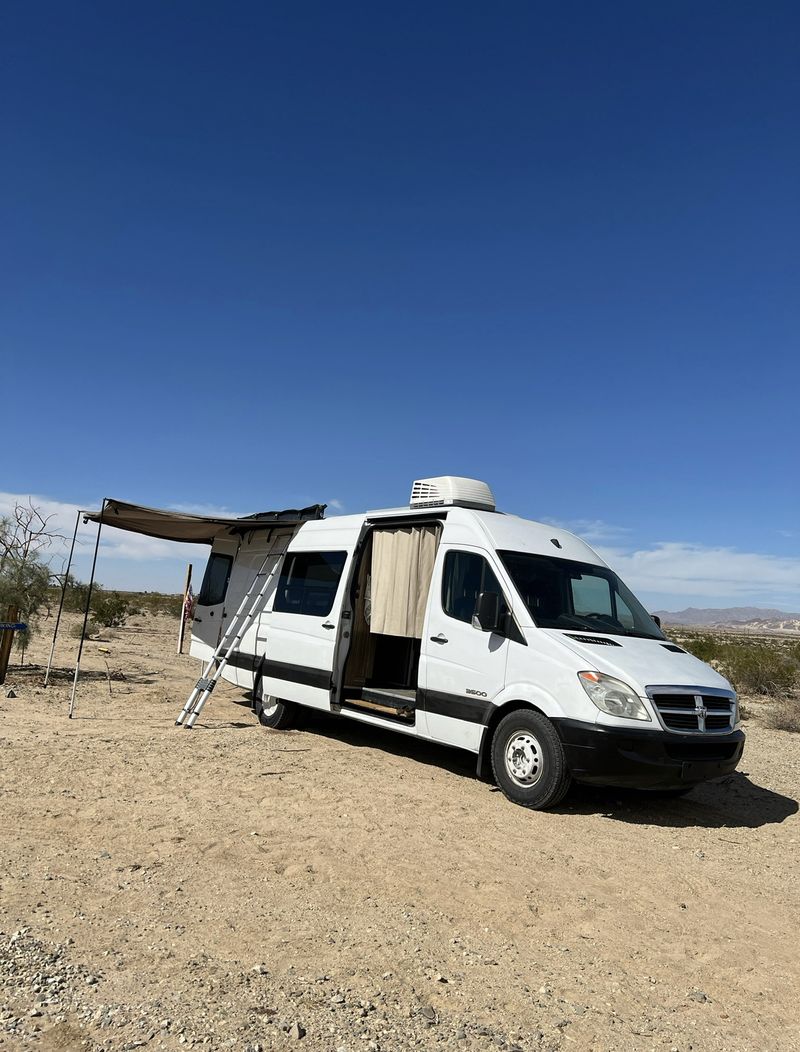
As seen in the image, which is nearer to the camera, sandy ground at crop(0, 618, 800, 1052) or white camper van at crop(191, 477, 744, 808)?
sandy ground at crop(0, 618, 800, 1052)

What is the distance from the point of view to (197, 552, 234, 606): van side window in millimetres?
11375

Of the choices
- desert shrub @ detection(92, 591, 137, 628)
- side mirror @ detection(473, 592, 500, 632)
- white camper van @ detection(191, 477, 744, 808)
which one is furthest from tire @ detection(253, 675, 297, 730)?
desert shrub @ detection(92, 591, 137, 628)

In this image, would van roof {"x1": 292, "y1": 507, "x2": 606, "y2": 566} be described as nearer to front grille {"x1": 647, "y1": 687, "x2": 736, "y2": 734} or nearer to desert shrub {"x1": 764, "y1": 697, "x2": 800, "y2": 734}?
front grille {"x1": 647, "y1": 687, "x2": 736, "y2": 734}

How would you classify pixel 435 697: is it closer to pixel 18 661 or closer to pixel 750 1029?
pixel 750 1029

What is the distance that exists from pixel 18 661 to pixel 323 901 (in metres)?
12.0

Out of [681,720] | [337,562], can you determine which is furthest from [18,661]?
[681,720]

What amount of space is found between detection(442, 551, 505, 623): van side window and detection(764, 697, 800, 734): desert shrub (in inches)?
312

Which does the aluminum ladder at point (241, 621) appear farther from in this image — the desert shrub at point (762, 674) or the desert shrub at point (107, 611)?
the desert shrub at point (107, 611)

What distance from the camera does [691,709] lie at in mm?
6375

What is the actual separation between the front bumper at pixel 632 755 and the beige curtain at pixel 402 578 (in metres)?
2.40

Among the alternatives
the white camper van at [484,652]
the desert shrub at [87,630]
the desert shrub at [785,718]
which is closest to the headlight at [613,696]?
the white camper van at [484,652]

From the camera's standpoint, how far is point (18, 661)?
47.2ft

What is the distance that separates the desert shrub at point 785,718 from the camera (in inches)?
497

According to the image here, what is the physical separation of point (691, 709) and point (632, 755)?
0.70 m
